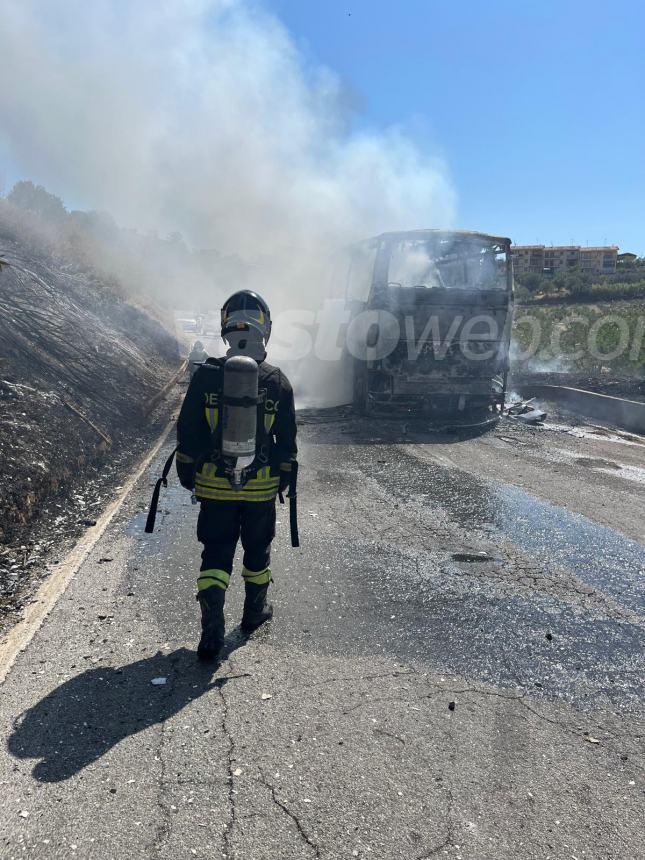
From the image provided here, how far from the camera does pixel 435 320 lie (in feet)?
31.0

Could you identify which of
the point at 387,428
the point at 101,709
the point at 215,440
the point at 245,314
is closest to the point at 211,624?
the point at 101,709

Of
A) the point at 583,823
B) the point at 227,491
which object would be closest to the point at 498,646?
the point at 583,823

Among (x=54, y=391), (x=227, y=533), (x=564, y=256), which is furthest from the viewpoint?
(x=564, y=256)

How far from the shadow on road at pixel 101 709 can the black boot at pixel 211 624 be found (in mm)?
65

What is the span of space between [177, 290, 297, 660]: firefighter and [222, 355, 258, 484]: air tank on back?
0.07 ft

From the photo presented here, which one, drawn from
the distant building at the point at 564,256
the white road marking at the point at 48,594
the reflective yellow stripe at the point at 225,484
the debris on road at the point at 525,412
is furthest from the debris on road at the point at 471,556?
the distant building at the point at 564,256

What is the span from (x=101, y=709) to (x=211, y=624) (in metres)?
0.61

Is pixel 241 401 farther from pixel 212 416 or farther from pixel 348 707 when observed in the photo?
pixel 348 707

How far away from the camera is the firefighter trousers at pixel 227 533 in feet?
10.4

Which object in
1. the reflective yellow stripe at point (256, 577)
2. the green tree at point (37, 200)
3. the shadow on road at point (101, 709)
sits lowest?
the shadow on road at point (101, 709)

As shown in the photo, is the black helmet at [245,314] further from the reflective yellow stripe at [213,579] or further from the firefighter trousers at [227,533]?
the reflective yellow stripe at [213,579]

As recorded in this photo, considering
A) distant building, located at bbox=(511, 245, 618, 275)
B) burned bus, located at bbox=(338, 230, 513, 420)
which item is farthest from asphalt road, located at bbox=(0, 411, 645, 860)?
distant building, located at bbox=(511, 245, 618, 275)

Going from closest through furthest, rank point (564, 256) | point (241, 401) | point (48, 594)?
point (241, 401) → point (48, 594) → point (564, 256)

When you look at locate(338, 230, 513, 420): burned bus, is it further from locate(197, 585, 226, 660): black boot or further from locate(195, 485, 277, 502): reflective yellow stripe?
locate(197, 585, 226, 660): black boot
